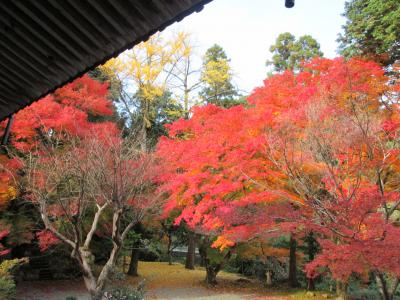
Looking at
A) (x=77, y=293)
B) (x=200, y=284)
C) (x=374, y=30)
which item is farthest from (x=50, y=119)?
(x=374, y=30)

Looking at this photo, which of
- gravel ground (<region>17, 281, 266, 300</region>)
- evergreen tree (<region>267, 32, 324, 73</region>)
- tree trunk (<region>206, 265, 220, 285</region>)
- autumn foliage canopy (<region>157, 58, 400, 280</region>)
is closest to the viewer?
autumn foliage canopy (<region>157, 58, 400, 280</region>)

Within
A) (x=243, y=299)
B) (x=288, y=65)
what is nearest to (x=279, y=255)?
(x=243, y=299)

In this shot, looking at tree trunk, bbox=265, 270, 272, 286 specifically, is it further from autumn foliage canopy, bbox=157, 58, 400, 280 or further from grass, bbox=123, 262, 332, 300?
autumn foliage canopy, bbox=157, 58, 400, 280

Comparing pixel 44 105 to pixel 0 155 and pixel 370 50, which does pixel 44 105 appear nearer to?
pixel 0 155

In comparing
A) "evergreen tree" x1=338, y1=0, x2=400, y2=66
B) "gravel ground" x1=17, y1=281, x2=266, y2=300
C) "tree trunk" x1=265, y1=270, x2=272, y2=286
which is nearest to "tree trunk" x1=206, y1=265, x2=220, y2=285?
"gravel ground" x1=17, y1=281, x2=266, y2=300

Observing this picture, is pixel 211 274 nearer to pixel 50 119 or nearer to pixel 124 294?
pixel 124 294

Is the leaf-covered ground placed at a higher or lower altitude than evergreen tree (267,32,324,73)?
lower

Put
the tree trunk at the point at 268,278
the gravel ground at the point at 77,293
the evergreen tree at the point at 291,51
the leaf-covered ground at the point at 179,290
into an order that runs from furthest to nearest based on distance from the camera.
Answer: the evergreen tree at the point at 291,51 → the tree trunk at the point at 268,278 → the leaf-covered ground at the point at 179,290 → the gravel ground at the point at 77,293

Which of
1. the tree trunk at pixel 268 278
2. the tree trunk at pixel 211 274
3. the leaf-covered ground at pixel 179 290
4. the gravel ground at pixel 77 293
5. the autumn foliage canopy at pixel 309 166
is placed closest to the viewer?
the autumn foliage canopy at pixel 309 166

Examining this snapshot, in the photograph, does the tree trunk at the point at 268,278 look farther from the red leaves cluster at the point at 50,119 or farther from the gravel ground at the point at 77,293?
the red leaves cluster at the point at 50,119

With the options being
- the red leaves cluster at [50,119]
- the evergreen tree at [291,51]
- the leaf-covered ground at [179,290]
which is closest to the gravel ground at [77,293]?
the leaf-covered ground at [179,290]

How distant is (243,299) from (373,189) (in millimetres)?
6919

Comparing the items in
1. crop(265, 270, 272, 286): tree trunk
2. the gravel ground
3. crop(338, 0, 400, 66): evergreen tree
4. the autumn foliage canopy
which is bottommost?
the gravel ground

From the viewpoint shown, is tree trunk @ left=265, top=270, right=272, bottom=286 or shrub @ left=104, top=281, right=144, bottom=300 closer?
shrub @ left=104, top=281, right=144, bottom=300
